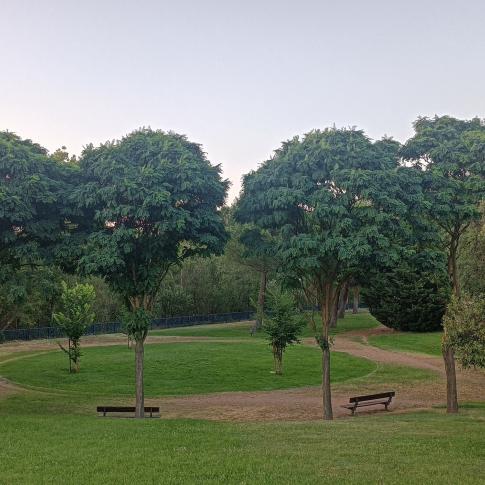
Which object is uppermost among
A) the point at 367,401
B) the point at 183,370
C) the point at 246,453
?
the point at 246,453

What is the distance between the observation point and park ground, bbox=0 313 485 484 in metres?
9.06

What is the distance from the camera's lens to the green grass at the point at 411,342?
38.6 metres

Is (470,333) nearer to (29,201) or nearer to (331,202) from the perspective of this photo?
(331,202)

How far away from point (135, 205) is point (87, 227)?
104 inches

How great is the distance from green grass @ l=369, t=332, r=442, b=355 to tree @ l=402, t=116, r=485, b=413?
19711mm

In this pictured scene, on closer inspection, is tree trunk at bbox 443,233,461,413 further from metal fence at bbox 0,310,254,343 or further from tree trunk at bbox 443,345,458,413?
metal fence at bbox 0,310,254,343

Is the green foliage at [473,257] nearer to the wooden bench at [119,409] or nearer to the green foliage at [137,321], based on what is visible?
the green foliage at [137,321]

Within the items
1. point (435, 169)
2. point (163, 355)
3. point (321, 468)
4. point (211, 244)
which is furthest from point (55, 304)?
point (321, 468)

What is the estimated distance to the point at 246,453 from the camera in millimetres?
10219

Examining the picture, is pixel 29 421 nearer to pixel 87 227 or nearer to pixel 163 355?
pixel 87 227

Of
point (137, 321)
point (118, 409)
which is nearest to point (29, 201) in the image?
point (137, 321)

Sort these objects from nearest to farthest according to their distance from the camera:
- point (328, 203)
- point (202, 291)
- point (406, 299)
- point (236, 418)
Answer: point (328, 203), point (236, 418), point (406, 299), point (202, 291)

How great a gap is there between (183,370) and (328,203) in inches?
656

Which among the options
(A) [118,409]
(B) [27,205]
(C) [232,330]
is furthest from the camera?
(C) [232,330]
